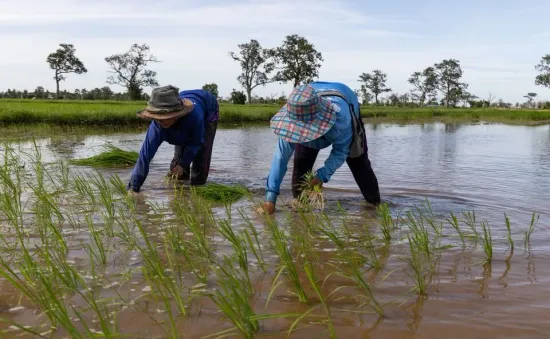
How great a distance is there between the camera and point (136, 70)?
1720 inches

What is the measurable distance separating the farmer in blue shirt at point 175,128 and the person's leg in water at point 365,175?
4.36ft

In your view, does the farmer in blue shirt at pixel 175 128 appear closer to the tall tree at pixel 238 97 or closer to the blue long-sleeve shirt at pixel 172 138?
the blue long-sleeve shirt at pixel 172 138

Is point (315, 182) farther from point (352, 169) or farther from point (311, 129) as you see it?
point (352, 169)

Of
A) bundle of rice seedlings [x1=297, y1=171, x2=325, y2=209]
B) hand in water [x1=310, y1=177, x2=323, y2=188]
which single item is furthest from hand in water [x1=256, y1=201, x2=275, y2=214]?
Answer: hand in water [x1=310, y1=177, x2=323, y2=188]

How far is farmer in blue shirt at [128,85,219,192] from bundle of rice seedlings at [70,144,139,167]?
196 centimetres

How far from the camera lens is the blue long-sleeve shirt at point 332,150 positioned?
10.6 ft

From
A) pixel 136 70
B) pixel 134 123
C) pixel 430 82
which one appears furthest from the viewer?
pixel 430 82

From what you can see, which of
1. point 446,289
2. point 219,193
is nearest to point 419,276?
point 446,289

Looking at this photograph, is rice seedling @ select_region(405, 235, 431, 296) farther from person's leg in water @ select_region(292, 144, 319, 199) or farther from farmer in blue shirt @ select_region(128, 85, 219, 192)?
farmer in blue shirt @ select_region(128, 85, 219, 192)

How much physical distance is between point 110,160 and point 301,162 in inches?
137

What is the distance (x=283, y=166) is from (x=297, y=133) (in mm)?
367

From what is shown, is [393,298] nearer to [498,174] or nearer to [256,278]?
[256,278]

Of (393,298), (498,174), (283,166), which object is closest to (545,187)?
(498,174)

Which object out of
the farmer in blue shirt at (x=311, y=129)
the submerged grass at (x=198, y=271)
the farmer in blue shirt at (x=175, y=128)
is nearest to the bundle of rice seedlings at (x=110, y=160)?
the farmer in blue shirt at (x=175, y=128)
